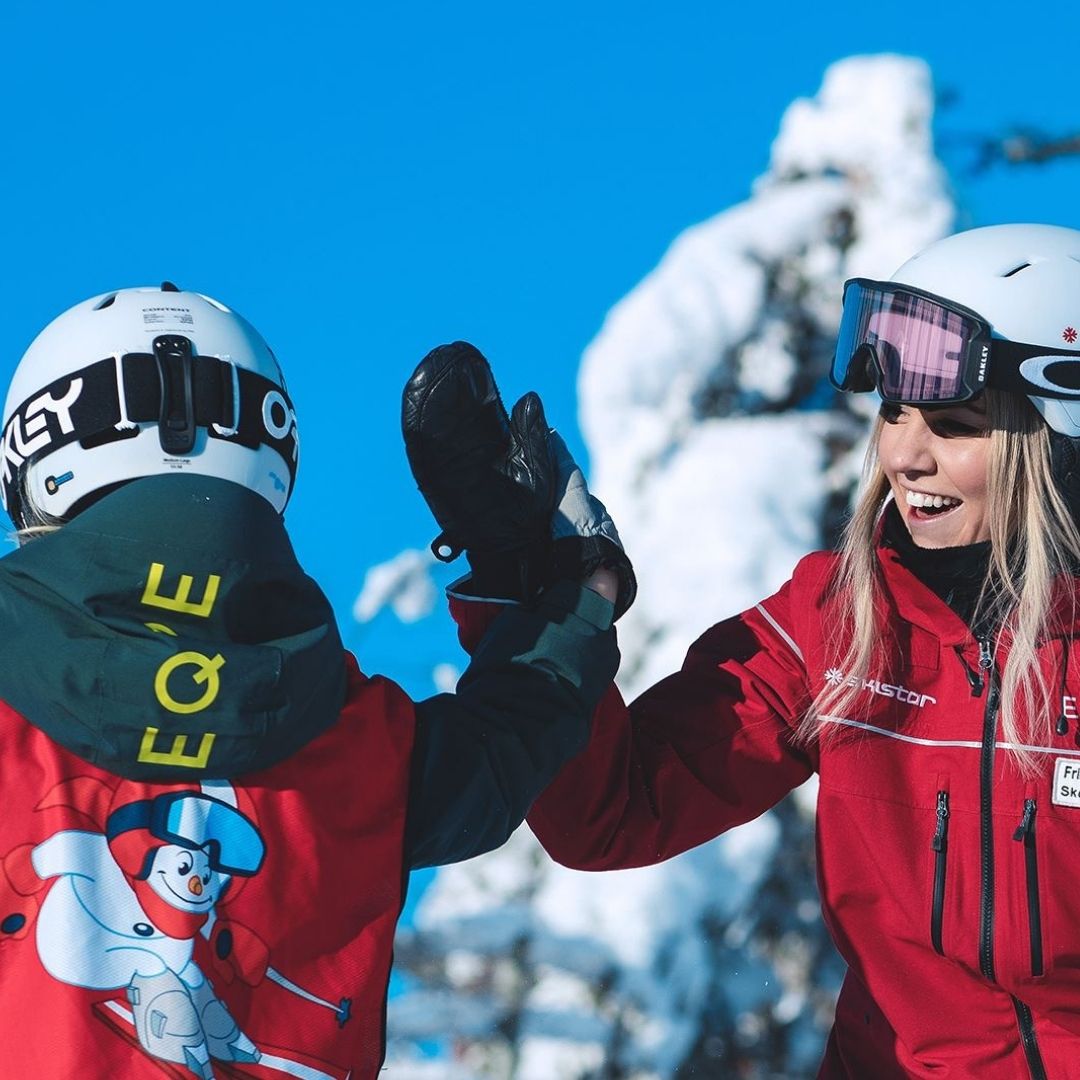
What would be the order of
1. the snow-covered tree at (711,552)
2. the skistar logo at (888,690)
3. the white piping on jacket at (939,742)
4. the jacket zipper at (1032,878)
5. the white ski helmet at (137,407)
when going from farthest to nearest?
the snow-covered tree at (711,552)
the skistar logo at (888,690)
the white piping on jacket at (939,742)
the jacket zipper at (1032,878)
the white ski helmet at (137,407)

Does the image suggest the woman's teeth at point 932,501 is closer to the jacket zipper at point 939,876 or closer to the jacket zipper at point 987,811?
the jacket zipper at point 987,811

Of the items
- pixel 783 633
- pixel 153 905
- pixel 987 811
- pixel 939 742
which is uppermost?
pixel 783 633

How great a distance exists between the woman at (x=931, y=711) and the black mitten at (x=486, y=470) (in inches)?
12.4

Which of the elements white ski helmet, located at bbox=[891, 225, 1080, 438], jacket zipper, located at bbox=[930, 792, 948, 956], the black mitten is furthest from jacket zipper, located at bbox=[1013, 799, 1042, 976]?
the black mitten

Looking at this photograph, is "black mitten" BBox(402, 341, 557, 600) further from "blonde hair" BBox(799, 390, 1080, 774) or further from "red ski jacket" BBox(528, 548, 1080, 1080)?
"blonde hair" BBox(799, 390, 1080, 774)

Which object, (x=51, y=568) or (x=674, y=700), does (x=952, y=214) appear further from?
(x=51, y=568)

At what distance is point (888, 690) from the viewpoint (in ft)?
9.67

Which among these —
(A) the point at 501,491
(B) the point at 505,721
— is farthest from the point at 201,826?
(A) the point at 501,491

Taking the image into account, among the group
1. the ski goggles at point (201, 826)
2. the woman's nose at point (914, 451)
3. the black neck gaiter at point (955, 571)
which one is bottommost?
the ski goggles at point (201, 826)

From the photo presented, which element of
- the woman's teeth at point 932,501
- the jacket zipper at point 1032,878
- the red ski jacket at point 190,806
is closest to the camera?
the red ski jacket at point 190,806

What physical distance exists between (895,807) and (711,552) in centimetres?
658

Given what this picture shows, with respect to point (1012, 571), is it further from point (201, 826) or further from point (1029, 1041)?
point (201, 826)

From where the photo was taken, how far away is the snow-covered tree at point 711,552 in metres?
8.47

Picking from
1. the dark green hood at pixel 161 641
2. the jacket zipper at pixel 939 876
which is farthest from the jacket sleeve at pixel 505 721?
the jacket zipper at pixel 939 876
